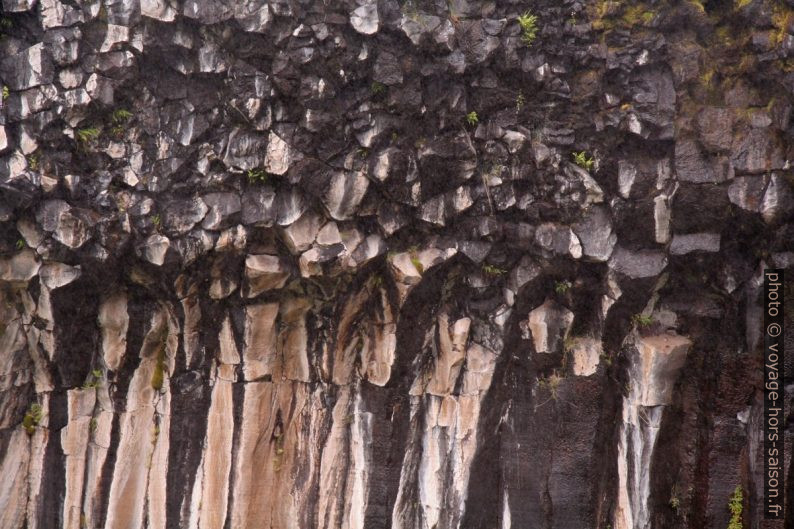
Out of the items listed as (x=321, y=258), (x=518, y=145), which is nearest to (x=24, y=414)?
(x=321, y=258)

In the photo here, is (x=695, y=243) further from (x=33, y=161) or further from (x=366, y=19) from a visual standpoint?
(x=33, y=161)

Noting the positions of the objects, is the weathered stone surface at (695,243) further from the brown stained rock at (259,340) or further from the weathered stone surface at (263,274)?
the brown stained rock at (259,340)

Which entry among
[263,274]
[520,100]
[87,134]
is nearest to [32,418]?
[263,274]

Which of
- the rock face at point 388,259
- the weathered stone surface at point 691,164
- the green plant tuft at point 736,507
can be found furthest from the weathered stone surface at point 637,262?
the green plant tuft at point 736,507

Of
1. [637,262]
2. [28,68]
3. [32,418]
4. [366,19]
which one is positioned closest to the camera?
[28,68]

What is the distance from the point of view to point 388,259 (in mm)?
8703

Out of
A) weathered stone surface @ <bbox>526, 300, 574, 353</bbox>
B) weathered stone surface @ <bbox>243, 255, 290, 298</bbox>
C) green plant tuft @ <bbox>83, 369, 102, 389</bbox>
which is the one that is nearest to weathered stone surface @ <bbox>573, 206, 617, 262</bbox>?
weathered stone surface @ <bbox>526, 300, 574, 353</bbox>

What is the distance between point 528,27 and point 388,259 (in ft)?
11.3

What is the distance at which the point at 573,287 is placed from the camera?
28.3 feet

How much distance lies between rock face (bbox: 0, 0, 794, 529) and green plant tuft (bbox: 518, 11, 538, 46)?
0.18 ft

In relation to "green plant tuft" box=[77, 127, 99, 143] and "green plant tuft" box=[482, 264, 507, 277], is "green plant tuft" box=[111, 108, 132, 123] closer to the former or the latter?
"green plant tuft" box=[77, 127, 99, 143]

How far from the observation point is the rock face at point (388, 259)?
8.07 meters

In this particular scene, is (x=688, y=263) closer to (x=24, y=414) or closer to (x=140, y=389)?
(x=140, y=389)

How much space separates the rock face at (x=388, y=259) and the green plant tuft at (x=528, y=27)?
5cm
